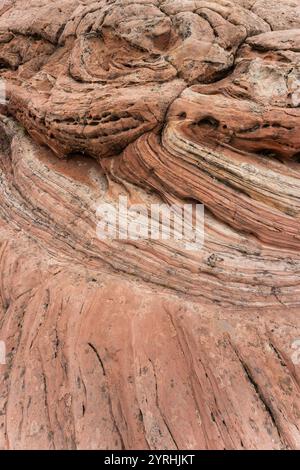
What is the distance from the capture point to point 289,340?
5070 millimetres

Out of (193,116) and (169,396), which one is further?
(193,116)

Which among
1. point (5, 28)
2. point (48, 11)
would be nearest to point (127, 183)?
point (48, 11)

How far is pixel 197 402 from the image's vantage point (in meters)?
4.59

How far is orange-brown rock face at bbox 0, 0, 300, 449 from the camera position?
4570mm

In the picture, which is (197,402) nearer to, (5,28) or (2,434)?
(2,434)

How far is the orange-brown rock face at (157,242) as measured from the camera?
4570mm

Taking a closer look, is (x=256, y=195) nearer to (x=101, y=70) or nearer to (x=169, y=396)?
(x=169, y=396)

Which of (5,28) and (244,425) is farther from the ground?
(5,28)

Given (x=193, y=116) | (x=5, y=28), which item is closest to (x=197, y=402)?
(x=193, y=116)

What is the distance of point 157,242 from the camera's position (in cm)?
614

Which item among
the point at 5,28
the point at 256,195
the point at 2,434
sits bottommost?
the point at 2,434

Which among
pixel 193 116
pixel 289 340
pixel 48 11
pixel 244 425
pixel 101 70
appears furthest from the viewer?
pixel 48 11

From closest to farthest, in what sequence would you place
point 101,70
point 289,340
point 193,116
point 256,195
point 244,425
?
point 244,425, point 289,340, point 256,195, point 193,116, point 101,70

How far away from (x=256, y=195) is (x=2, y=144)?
6.96 m
